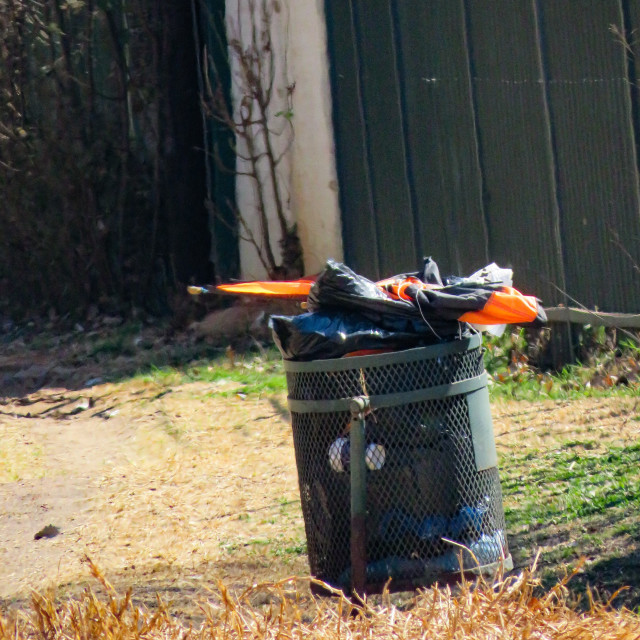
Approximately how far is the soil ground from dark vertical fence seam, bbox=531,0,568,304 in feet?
3.64

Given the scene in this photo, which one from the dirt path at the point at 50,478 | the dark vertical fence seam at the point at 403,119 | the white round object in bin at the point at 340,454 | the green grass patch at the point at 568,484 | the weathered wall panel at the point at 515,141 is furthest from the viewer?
the dark vertical fence seam at the point at 403,119

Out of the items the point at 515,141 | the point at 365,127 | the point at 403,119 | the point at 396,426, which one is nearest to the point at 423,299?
the point at 396,426

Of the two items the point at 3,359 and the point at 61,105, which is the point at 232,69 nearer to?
the point at 61,105

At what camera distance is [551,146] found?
6.91 meters

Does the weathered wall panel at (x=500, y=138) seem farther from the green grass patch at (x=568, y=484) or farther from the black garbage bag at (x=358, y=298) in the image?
the black garbage bag at (x=358, y=298)

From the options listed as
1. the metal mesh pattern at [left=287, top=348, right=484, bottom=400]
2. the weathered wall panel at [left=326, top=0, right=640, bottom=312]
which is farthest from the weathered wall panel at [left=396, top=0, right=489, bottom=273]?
the metal mesh pattern at [left=287, top=348, right=484, bottom=400]

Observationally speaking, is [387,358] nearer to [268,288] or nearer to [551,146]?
[268,288]

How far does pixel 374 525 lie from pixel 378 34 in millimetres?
5482

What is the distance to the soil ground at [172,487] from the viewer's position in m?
4.63

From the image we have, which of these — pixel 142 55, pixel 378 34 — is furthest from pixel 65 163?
pixel 378 34

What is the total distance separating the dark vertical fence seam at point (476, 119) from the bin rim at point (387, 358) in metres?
4.00

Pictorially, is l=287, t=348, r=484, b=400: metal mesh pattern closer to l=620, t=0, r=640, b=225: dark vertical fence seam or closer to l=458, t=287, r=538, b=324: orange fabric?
l=458, t=287, r=538, b=324: orange fabric

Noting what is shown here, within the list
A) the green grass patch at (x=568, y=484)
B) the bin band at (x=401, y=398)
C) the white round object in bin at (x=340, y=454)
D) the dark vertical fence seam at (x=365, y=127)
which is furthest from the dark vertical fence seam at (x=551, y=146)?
the white round object in bin at (x=340, y=454)

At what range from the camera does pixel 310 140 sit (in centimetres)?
917
